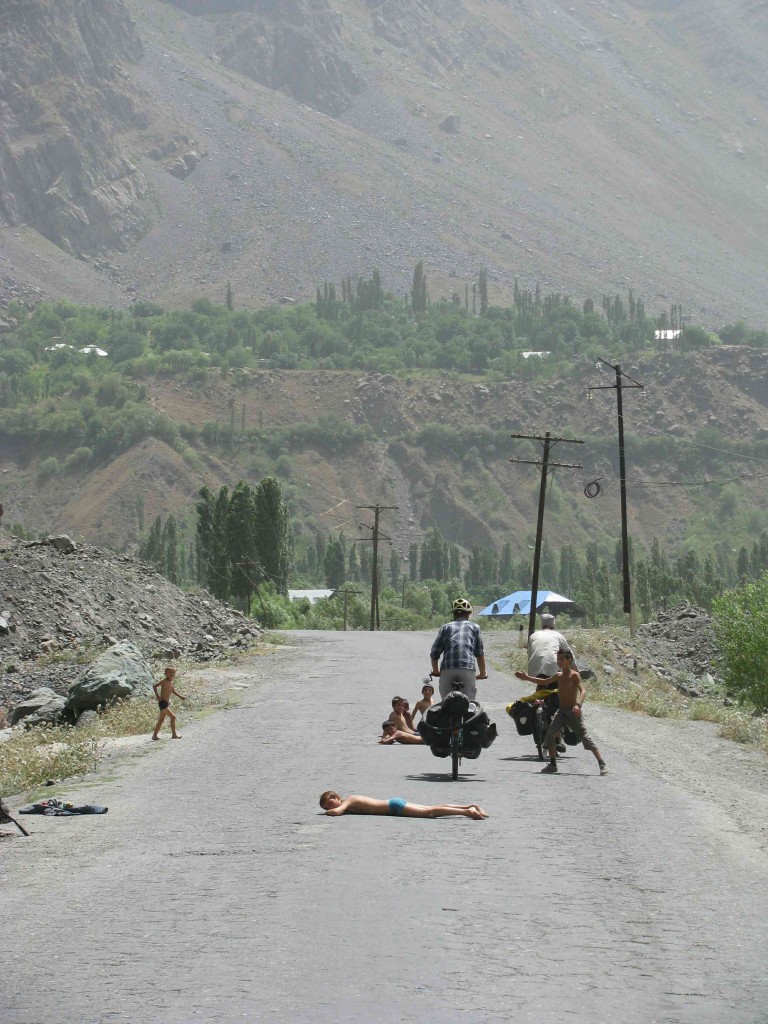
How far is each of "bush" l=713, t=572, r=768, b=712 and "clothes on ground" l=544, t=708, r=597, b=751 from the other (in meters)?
20.2

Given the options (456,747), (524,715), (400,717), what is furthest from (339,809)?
(400,717)

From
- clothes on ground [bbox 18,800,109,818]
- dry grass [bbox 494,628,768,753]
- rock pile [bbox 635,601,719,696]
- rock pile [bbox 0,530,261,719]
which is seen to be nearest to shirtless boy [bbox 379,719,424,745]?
dry grass [bbox 494,628,768,753]

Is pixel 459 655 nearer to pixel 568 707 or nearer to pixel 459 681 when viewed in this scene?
pixel 459 681

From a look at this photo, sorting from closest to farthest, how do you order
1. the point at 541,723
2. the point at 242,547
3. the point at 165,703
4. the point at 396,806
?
the point at 396,806 < the point at 541,723 < the point at 165,703 < the point at 242,547

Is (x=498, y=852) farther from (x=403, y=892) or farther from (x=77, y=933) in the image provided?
(x=77, y=933)

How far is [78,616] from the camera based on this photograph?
1602 inches

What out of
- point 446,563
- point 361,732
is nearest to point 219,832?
point 361,732

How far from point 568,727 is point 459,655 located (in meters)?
2.00

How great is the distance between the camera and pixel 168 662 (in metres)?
39.7

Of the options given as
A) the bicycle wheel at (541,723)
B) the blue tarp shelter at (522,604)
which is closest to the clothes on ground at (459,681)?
the bicycle wheel at (541,723)

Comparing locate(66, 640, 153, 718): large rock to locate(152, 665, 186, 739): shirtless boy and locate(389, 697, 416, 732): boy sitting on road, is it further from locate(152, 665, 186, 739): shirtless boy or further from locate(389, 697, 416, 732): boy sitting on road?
locate(389, 697, 416, 732): boy sitting on road

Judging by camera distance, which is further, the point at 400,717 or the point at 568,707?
the point at 400,717

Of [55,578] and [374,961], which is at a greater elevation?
[55,578]

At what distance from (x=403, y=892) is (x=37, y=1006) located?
310 centimetres
